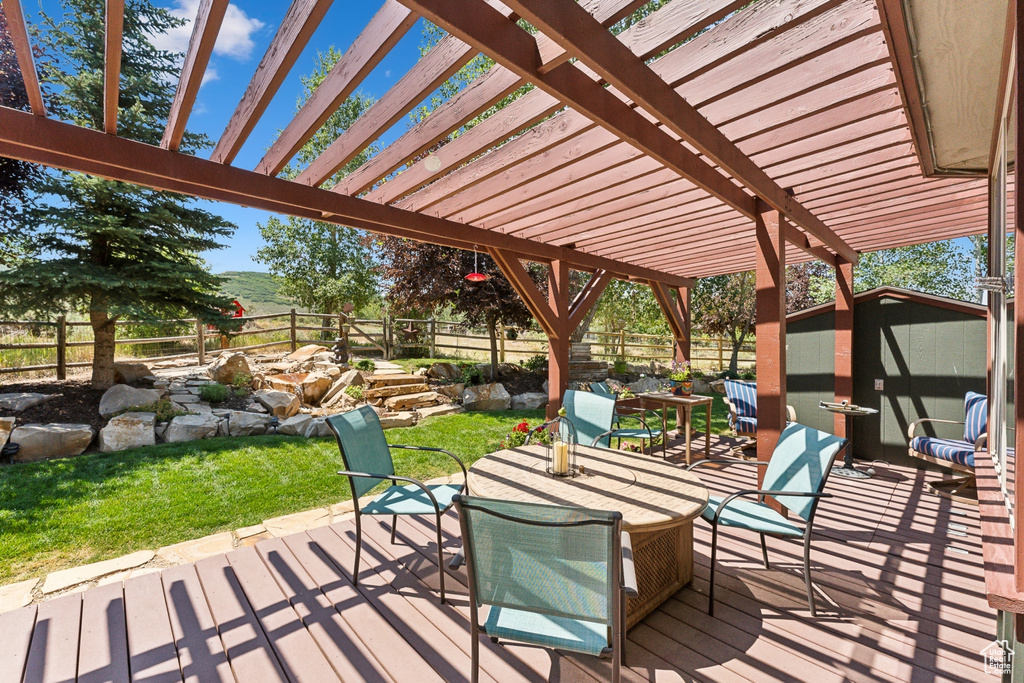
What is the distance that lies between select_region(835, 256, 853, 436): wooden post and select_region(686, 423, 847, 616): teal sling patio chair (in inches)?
136

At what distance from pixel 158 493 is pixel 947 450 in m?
6.88

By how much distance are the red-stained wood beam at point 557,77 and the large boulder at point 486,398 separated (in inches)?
229

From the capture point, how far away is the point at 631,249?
567 centimetres

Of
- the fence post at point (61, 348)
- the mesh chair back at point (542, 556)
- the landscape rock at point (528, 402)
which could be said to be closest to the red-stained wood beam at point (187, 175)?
the mesh chair back at point (542, 556)

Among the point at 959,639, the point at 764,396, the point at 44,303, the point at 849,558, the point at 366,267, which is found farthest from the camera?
the point at 366,267

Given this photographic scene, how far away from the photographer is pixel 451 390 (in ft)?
27.2

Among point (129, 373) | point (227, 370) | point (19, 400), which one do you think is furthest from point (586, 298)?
point (19, 400)

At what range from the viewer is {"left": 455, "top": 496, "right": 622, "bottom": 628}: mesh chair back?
1.40 m

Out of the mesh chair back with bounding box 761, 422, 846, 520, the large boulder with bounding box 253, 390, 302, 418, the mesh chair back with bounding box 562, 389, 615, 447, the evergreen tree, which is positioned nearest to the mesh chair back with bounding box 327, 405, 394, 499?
the mesh chair back with bounding box 562, 389, 615, 447

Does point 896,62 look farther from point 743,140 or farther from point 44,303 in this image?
point 44,303

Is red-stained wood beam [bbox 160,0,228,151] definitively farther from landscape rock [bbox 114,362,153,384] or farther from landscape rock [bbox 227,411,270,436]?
landscape rock [bbox 114,362,153,384]

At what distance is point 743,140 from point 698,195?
1014 millimetres

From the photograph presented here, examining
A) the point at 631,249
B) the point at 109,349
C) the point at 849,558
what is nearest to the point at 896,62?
the point at 849,558

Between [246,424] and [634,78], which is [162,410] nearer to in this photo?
[246,424]
